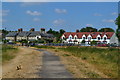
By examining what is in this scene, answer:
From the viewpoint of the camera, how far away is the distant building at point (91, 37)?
8753 centimetres

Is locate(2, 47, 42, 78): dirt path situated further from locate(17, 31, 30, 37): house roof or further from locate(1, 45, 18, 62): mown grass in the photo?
locate(17, 31, 30, 37): house roof

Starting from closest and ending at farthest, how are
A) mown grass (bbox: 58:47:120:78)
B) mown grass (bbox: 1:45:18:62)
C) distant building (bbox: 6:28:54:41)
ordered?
mown grass (bbox: 58:47:120:78), mown grass (bbox: 1:45:18:62), distant building (bbox: 6:28:54:41)

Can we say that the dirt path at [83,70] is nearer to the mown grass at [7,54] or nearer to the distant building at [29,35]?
the mown grass at [7,54]

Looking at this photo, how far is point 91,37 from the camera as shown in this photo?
91.6m

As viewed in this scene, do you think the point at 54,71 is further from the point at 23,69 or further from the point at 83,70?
the point at 23,69

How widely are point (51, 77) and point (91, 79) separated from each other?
245 centimetres

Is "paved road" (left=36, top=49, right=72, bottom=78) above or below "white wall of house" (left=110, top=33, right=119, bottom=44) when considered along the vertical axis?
below

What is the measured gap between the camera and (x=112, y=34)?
286 feet

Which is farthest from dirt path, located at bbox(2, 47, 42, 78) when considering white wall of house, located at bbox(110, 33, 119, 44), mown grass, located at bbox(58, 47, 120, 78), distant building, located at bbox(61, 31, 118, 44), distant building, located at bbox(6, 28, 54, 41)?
distant building, located at bbox(6, 28, 54, 41)

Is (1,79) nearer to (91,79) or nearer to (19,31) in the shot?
(91,79)

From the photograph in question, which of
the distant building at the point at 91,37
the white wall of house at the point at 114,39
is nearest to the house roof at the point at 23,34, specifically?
the distant building at the point at 91,37

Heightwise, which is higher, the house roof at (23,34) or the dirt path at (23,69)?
the house roof at (23,34)

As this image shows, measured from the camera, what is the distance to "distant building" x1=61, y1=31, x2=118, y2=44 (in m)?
87.5

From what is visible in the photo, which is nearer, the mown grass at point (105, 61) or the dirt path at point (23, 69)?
the dirt path at point (23, 69)
